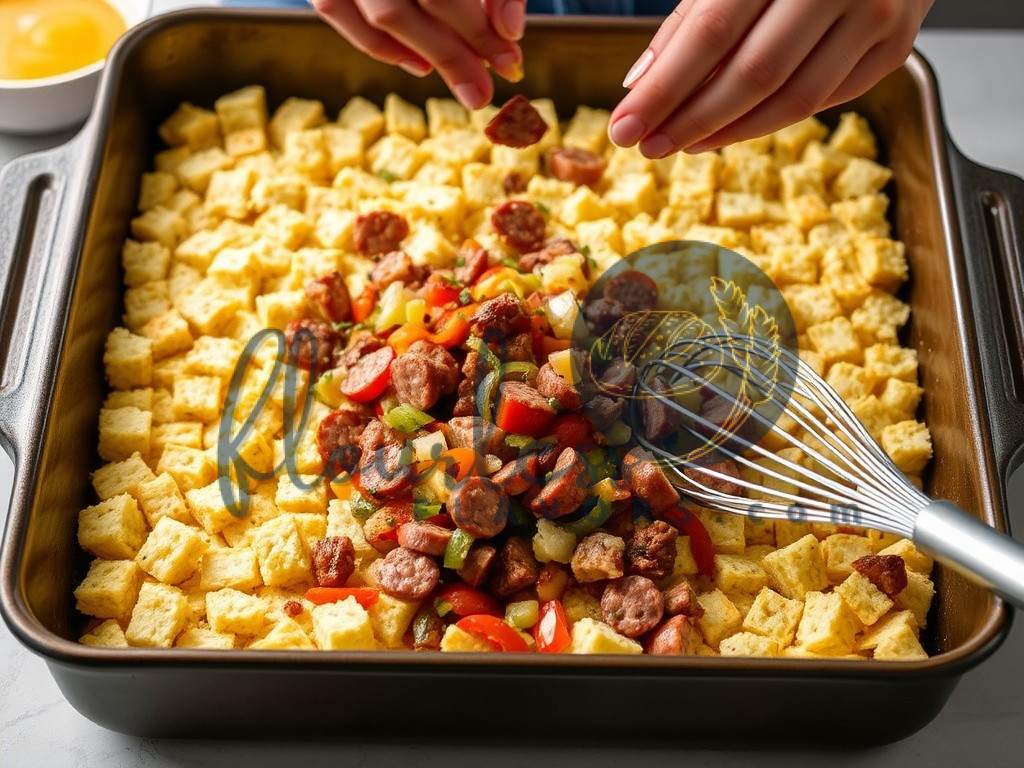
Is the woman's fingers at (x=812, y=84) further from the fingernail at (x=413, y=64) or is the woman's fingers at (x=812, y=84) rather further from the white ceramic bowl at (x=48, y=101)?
the white ceramic bowl at (x=48, y=101)

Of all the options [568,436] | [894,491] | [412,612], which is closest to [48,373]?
[412,612]

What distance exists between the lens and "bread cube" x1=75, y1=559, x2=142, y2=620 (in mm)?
2320

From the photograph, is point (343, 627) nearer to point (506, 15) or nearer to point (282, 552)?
point (282, 552)

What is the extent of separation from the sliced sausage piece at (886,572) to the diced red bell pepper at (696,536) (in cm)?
34

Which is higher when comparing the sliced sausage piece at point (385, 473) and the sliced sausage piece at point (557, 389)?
the sliced sausage piece at point (557, 389)

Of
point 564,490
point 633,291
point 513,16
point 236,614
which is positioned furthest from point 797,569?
point 513,16

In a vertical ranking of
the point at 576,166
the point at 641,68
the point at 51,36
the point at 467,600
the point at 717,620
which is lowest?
the point at 717,620

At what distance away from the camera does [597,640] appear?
7.09 feet

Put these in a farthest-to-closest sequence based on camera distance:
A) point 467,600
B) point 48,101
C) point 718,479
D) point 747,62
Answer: point 48,101, point 718,479, point 467,600, point 747,62

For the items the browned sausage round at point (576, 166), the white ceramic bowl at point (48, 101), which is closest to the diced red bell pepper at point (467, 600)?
the browned sausage round at point (576, 166)

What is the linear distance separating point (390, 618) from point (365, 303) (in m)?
0.91

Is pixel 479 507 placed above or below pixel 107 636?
above

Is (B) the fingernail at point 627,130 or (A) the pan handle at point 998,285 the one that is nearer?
(B) the fingernail at point 627,130

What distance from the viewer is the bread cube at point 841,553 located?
2.45m
